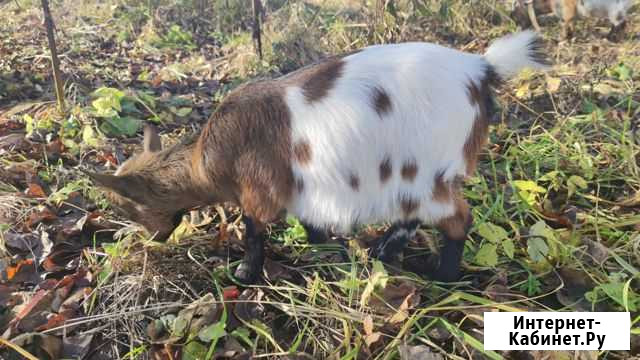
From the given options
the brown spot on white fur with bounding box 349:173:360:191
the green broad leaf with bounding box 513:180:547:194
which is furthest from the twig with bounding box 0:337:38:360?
the green broad leaf with bounding box 513:180:547:194

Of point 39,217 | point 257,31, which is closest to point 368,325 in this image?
point 39,217

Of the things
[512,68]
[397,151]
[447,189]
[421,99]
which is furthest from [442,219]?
[512,68]

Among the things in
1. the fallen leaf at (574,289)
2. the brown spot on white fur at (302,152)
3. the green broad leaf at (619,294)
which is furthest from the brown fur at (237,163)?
the green broad leaf at (619,294)

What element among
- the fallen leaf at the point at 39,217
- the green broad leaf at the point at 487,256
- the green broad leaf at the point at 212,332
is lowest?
the green broad leaf at the point at 212,332

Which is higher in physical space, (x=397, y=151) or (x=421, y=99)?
(x=421, y=99)

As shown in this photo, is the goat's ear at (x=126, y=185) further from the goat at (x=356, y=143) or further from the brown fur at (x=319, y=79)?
the brown fur at (x=319, y=79)

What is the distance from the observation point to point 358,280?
8.39 feet

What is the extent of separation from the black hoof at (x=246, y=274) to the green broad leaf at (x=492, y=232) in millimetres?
1253

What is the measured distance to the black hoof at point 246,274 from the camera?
2.73 meters

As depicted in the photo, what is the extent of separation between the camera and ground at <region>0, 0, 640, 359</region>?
243 cm

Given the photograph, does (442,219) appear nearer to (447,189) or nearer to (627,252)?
(447,189)

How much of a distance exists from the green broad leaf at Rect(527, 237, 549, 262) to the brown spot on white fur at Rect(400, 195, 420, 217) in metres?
0.75

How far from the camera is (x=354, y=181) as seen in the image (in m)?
2.36

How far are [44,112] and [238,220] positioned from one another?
234cm
